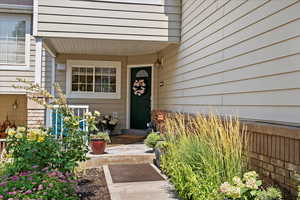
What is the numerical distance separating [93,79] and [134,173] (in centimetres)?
481

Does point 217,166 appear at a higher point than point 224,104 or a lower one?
lower

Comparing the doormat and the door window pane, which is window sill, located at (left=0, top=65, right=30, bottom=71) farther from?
the doormat

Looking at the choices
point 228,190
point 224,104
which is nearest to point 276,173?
point 228,190

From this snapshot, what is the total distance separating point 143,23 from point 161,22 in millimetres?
426

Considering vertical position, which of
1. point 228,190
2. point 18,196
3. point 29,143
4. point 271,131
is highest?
point 271,131

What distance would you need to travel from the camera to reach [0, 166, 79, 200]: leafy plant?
2.67m

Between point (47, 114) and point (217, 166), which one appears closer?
point (217, 166)

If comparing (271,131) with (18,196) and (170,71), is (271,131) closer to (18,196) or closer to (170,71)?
(18,196)

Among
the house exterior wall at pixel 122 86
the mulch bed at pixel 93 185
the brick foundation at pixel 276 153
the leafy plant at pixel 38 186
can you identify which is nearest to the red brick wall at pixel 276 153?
the brick foundation at pixel 276 153

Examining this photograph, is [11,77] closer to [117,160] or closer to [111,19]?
[111,19]

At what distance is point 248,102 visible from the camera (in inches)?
131

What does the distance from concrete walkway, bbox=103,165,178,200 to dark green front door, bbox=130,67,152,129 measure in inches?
174

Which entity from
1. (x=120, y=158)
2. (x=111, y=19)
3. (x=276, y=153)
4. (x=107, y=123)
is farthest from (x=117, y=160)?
(x=276, y=153)

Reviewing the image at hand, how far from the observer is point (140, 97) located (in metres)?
8.59
